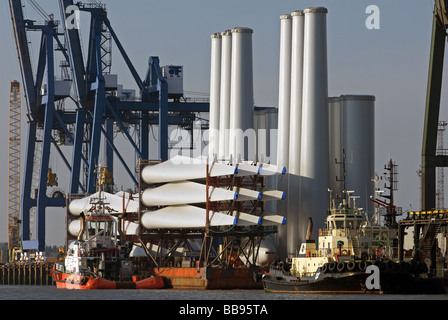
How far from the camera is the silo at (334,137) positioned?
108500mm

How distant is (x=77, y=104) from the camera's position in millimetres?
132000

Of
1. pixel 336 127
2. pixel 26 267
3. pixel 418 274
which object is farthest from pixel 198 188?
pixel 26 267

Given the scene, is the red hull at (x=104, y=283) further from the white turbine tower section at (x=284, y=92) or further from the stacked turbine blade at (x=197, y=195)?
the white turbine tower section at (x=284, y=92)

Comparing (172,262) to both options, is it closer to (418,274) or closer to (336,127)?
(336,127)

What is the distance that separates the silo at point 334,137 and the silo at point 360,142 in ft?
2.23

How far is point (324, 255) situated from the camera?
277ft

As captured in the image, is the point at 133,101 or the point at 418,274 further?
the point at 133,101

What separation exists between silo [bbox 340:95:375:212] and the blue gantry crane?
24.0m

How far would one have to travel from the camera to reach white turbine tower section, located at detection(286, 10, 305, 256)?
10469 centimetres

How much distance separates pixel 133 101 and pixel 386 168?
44.5 meters

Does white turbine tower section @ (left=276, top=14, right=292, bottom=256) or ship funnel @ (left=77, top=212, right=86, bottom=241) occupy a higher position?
white turbine tower section @ (left=276, top=14, right=292, bottom=256)

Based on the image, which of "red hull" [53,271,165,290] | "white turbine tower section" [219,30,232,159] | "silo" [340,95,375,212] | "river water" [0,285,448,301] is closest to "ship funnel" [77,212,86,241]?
"red hull" [53,271,165,290]
